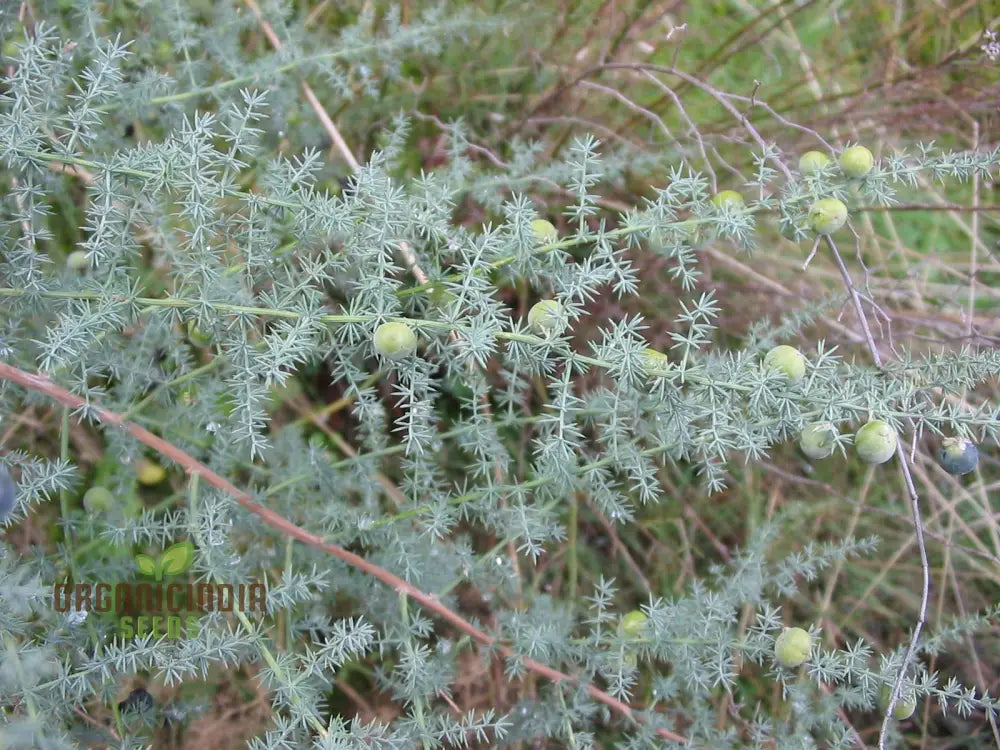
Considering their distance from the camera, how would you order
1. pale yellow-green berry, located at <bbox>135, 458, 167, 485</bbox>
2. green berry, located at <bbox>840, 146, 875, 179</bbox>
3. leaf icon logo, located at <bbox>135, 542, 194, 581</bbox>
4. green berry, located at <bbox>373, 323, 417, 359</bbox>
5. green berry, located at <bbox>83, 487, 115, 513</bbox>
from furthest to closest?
pale yellow-green berry, located at <bbox>135, 458, 167, 485</bbox> → green berry, located at <bbox>83, 487, 115, 513</bbox> → leaf icon logo, located at <bbox>135, 542, 194, 581</bbox> → green berry, located at <bbox>840, 146, 875, 179</bbox> → green berry, located at <bbox>373, 323, 417, 359</bbox>

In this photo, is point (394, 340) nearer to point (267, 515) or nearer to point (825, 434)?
point (267, 515)

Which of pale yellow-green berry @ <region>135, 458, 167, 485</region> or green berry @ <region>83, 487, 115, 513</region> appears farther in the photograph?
pale yellow-green berry @ <region>135, 458, 167, 485</region>

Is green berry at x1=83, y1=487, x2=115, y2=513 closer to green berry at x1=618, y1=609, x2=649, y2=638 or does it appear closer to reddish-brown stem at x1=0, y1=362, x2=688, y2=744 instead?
reddish-brown stem at x1=0, y1=362, x2=688, y2=744

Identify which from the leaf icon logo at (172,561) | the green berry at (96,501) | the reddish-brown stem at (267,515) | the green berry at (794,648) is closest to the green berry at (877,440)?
the green berry at (794,648)

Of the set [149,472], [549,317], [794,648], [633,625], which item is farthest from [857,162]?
[149,472]

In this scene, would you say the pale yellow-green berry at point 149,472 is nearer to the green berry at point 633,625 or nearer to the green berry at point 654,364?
the green berry at point 633,625

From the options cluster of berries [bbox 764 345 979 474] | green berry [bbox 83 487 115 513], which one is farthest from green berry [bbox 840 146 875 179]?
green berry [bbox 83 487 115 513]

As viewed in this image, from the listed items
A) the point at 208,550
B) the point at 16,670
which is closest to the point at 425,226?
the point at 208,550
